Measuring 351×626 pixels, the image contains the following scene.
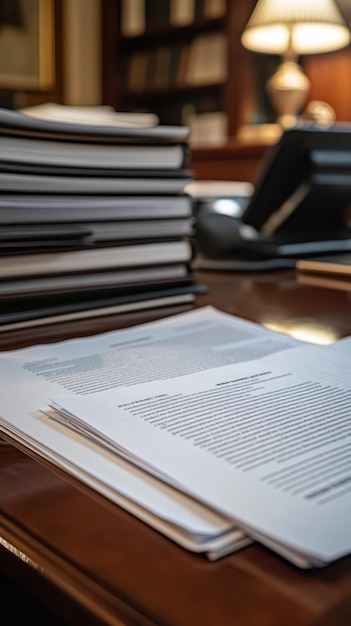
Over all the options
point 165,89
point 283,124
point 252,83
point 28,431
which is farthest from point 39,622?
point 165,89

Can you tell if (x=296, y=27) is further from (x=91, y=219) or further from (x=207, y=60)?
(x=91, y=219)

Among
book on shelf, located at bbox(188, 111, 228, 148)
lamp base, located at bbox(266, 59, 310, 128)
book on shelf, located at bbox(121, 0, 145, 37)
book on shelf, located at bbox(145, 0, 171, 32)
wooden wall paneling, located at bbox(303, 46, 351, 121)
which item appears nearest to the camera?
lamp base, located at bbox(266, 59, 310, 128)

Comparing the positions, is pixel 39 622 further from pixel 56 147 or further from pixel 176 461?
pixel 56 147

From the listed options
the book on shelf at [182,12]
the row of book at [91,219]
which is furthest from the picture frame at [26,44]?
the row of book at [91,219]

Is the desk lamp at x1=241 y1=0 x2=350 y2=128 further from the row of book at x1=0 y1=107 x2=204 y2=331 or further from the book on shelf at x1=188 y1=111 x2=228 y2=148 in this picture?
the row of book at x1=0 y1=107 x2=204 y2=331

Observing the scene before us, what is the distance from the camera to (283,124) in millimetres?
2299

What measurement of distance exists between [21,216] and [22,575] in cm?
42

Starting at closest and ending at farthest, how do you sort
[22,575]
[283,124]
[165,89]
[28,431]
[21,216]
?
[22,575] → [28,431] → [21,216] → [283,124] → [165,89]

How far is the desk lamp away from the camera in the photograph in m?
2.12

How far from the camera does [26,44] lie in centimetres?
356

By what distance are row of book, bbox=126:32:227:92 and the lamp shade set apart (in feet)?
2.84

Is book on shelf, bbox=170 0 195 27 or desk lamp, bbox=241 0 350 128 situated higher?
book on shelf, bbox=170 0 195 27

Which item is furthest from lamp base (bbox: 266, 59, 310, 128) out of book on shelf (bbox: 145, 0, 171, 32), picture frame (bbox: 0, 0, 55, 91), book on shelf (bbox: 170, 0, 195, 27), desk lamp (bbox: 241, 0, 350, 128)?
picture frame (bbox: 0, 0, 55, 91)

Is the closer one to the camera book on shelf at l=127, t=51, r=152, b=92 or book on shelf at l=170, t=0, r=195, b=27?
book on shelf at l=170, t=0, r=195, b=27
